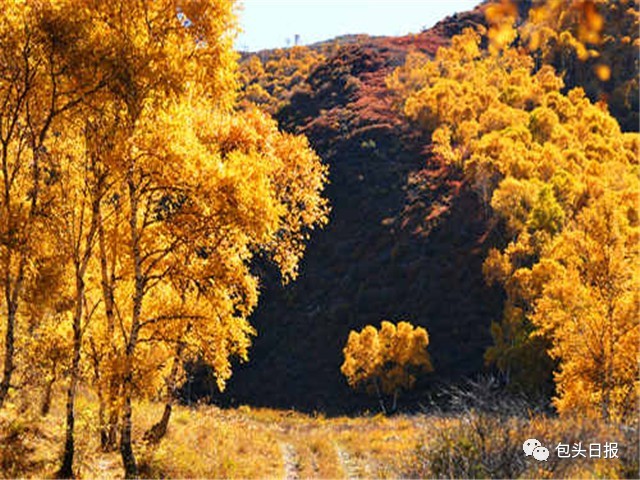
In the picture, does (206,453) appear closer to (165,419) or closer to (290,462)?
(165,419)

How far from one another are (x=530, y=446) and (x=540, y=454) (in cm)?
17

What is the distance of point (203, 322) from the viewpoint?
987 centimetres

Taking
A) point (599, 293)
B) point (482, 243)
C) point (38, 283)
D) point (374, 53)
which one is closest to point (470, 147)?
point (482, 243)

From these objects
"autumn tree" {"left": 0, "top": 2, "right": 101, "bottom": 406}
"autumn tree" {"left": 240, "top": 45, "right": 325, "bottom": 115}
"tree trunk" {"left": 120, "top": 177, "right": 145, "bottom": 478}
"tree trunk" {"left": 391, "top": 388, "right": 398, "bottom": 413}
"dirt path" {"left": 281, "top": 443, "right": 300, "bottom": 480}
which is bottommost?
"tree trunk" {"left": 391, "top": 388, "right": 398, "bottom": 413}

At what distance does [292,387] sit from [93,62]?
168ft

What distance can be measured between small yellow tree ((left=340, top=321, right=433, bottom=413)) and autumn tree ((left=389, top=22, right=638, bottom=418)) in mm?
6416

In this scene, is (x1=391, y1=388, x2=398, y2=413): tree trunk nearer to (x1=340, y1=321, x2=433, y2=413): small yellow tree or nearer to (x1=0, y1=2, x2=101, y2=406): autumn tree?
(x1=340, y1=321, x2=433, y2=413): small yellow tree

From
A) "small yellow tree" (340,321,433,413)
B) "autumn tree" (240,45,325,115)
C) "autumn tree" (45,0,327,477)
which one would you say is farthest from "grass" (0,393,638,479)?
"autumn tree" (240,45,325,115)

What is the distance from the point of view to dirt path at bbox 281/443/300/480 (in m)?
13.7

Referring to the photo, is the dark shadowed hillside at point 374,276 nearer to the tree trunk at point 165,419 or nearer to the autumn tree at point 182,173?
the tree trunk at point 165,419

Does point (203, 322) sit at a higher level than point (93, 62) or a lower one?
lower

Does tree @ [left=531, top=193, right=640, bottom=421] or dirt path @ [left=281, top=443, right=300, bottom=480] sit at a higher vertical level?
tree @ [left=531, top=193, right=640, bottom=421]

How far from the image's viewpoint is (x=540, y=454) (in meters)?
7.91

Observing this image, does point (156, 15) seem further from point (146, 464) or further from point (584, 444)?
point (584, 444)
